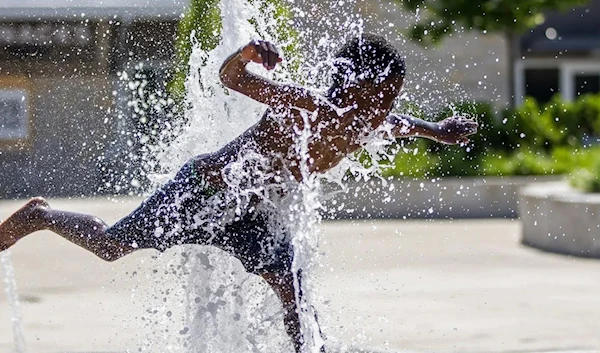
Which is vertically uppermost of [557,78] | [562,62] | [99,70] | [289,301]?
[562,62]

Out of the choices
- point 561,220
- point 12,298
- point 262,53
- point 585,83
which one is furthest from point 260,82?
point 585,83

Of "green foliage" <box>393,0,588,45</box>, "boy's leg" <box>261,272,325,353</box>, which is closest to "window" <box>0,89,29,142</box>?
"green foliage" <box>393,0,588,45</box>

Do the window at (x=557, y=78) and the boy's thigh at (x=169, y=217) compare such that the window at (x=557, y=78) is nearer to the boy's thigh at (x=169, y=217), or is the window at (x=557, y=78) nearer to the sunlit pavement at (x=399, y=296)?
the sunlit pavement at (x=399, y=296)

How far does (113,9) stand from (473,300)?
1202 cm

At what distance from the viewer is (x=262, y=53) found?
12.9 feet

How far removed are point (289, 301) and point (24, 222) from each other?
1.24 metres

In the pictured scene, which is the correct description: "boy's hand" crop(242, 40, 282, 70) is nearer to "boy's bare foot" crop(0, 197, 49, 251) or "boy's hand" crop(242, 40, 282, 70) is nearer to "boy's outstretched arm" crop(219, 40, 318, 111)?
"boy's outstretched arm" crop(219, 40, 318, 111)

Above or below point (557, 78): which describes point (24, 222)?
below

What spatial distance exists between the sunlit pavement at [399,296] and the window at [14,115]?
4931mm

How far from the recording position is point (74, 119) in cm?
1580

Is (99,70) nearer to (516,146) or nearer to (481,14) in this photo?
(481,14)

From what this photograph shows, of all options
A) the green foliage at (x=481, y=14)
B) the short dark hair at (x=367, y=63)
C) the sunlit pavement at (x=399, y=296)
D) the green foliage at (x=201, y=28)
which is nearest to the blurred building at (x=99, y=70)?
the green foliage at (x=481, y=14)

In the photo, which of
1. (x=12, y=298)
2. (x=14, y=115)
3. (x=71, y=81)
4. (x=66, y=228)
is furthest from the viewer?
(x=71, y=81)

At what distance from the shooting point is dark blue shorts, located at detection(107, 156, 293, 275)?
4504 mm
